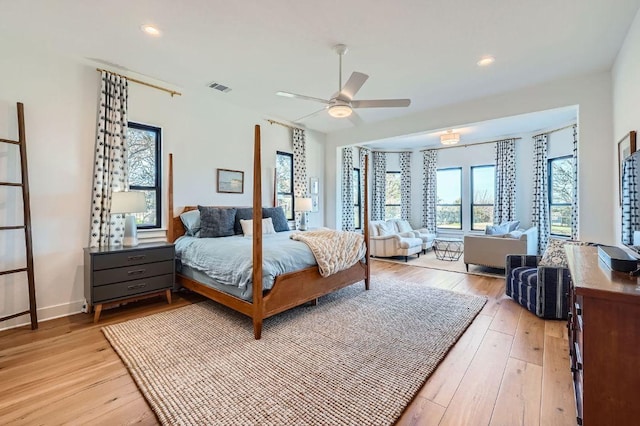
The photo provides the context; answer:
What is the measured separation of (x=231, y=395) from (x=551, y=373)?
2.23 metres

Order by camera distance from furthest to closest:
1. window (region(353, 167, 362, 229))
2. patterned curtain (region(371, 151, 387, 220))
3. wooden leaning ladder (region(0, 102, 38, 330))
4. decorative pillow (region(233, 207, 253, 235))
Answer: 1. patterned curtain (region(371, 151, 387, 220))
2. window (region(353, 167, 362, 229))
3. decorative pillow (region(233, 207, 253, 235))
4. wooden leaning ladder (region(0, 102, 38, 330))

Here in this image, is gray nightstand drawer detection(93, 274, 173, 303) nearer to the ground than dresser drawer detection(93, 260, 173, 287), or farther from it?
nearer to the ground

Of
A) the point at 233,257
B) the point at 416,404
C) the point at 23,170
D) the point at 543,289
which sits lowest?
the point at 416,404

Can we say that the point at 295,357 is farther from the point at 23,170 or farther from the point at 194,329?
the point at 23,170

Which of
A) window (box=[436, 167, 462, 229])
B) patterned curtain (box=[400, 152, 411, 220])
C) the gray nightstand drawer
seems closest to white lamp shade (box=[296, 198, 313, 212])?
the gray nightstand drawer

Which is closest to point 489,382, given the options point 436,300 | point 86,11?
point 436,300

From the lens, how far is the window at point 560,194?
5.79 metres

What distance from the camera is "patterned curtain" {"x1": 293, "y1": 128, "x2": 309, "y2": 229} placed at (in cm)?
575

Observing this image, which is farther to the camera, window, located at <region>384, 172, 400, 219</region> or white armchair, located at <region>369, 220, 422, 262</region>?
window, located at <region>384, 172, 400, 219</region>

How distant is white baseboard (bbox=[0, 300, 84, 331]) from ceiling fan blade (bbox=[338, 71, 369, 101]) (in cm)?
377

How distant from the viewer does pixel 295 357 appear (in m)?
2.25

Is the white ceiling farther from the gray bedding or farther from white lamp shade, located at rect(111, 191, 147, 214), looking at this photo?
the gray bedding

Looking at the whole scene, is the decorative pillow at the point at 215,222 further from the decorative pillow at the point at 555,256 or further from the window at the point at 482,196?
the window at the point at 482,196

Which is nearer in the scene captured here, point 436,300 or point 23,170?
point 23,170
